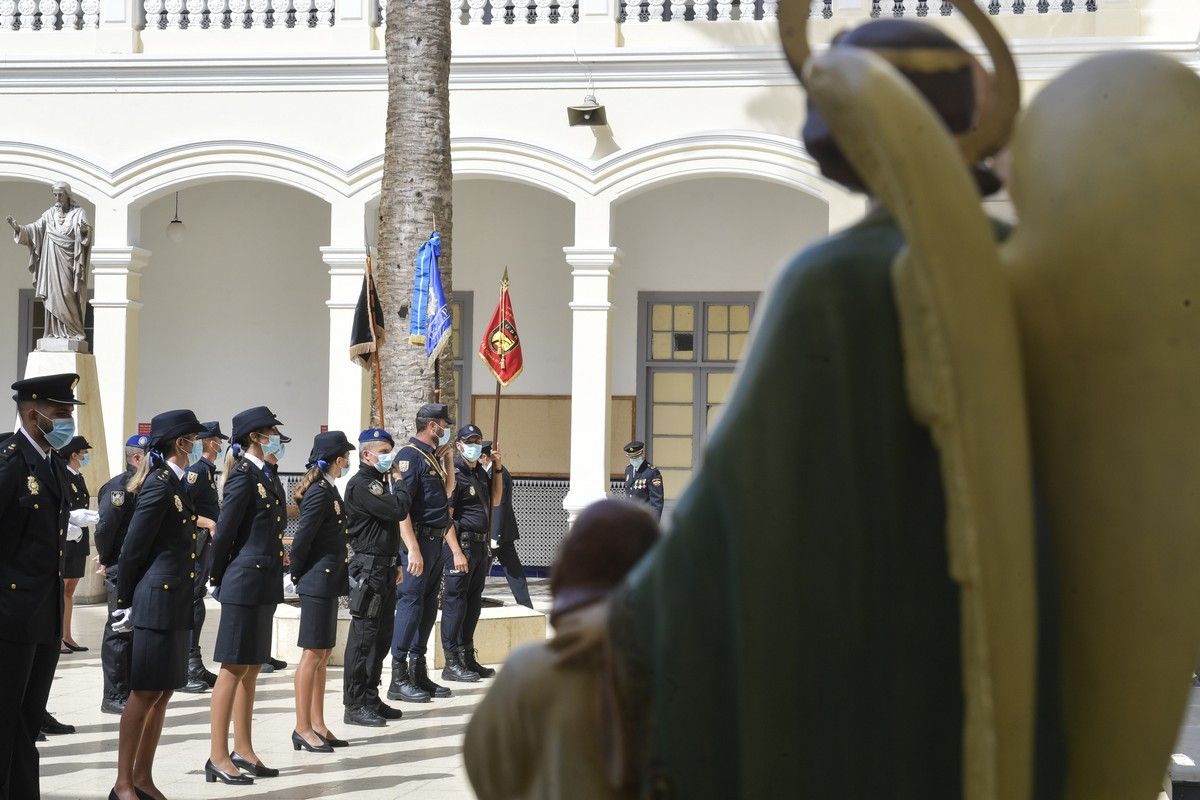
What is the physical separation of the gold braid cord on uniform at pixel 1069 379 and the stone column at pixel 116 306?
52.5 ft

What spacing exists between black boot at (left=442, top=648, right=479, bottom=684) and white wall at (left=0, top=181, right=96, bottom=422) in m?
11.2

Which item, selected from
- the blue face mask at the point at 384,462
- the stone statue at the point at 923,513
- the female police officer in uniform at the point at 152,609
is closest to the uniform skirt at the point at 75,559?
the blue face mask at the point at 384,462

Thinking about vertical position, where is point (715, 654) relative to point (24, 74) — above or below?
below

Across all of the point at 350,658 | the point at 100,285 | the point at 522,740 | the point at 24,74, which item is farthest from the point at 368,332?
the point at 522,740

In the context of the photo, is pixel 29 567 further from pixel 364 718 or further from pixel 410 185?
pixel 410 185

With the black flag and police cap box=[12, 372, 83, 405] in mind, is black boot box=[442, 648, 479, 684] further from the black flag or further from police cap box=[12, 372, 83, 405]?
police cap box=[12, 372, 83, 405]

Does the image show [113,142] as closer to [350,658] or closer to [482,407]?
[482,407]

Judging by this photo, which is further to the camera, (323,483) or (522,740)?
(323,483)

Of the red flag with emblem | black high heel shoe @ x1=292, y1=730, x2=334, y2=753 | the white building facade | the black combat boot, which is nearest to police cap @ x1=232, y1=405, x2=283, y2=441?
black high heel shoe @ x1=292, y1=730, x2=334, y2=753

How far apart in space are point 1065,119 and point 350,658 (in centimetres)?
755

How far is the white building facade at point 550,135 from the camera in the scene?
623 inches

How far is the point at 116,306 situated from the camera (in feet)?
54.8

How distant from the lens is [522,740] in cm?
181

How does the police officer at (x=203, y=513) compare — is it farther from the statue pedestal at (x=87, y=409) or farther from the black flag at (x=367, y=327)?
the statue pedestal at (x=87, y=409)
